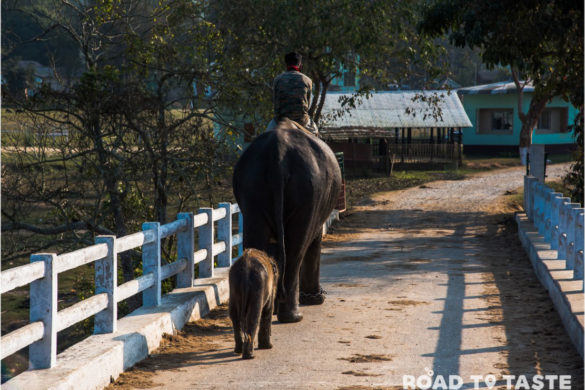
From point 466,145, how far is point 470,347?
39.7m

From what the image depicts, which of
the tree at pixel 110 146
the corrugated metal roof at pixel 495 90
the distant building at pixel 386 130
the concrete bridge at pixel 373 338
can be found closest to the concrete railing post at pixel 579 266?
the concrete bridge at pixel 373 338

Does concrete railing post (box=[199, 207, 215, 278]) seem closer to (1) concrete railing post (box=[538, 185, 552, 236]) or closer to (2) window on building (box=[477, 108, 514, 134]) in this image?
(1) concrete railing post (box=[538, 185, 552, 236])

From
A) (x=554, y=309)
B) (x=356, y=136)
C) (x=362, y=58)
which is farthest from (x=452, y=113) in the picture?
(x=554, y=309)

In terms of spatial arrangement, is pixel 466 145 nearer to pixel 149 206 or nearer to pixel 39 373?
pixel 149 206

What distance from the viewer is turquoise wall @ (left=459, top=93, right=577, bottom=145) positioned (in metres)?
44.1

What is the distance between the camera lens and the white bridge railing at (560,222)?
9.16 metres

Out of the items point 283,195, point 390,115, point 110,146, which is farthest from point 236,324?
point 390,115

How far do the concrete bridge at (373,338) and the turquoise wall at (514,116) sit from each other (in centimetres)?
3219

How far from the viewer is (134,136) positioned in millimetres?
14664

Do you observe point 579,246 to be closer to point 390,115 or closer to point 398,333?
point 398,333

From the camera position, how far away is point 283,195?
26.2ft

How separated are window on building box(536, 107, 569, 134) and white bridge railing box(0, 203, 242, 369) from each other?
3801cm

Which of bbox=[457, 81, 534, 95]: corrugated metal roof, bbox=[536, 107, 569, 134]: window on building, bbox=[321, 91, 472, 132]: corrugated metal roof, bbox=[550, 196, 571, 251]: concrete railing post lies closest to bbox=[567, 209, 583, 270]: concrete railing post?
bbox=[550, 196, 571, 251]: concrete railing post

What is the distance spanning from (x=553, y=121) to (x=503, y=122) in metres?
2.84
